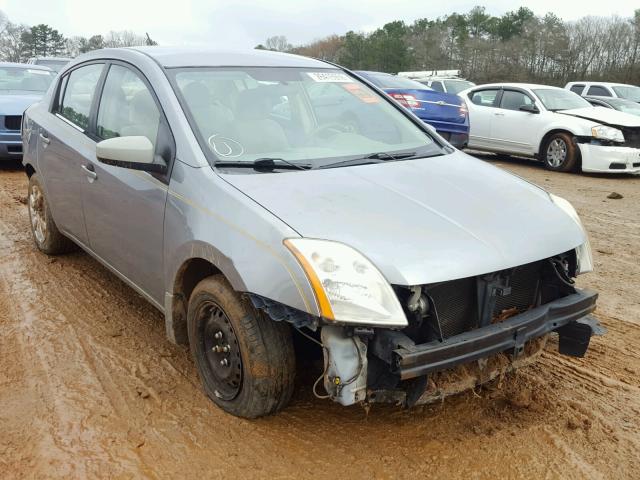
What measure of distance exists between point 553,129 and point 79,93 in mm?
8734

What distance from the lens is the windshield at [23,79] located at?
10734mm

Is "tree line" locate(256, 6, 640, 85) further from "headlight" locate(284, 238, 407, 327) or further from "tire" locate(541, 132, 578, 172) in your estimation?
"headlight" locate(284, 238, 407, 327)

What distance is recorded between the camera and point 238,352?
2764 mm

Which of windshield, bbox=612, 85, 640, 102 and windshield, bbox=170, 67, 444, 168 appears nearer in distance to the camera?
windshield, bbox=170, 67, 444, 168

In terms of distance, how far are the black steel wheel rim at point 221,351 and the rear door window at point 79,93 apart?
74.1 inches

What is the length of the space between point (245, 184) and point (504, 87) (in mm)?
10385

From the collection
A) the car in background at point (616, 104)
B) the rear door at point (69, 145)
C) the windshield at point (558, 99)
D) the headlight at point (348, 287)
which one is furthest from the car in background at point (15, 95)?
the car in background at point (616, 104)

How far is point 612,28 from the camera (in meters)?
35.8

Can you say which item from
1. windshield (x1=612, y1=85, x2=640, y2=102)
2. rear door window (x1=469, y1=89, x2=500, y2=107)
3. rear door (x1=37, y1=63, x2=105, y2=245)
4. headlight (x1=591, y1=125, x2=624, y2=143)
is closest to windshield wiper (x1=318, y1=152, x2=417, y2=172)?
rear door (x1=37, y1=63, x2=105, y2=245)

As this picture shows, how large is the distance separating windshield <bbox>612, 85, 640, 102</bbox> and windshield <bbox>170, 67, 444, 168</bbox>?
545 inches

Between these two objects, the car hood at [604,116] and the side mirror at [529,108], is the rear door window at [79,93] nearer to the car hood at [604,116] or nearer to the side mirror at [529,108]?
the side mirror at [529,108]

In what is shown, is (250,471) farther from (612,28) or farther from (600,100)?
(612,28)

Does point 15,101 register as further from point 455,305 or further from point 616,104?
point 616,104

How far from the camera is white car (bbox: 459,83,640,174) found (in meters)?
10.3
